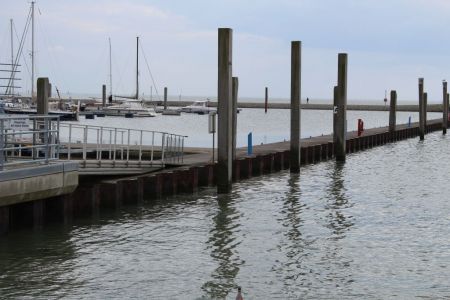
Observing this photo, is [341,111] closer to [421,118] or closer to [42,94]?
[42,94]

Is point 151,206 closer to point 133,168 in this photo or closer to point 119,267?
point 133,168

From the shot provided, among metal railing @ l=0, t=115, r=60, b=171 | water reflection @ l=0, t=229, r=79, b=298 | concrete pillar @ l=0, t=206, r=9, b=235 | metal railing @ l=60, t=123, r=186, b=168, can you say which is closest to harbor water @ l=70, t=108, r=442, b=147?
metal railing @ l=60, t=123, r=186, b=168

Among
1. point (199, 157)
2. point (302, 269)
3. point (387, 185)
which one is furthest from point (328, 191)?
→ point (302, 269)

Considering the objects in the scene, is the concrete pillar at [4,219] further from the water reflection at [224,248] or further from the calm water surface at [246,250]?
the water reflection at [224,248]

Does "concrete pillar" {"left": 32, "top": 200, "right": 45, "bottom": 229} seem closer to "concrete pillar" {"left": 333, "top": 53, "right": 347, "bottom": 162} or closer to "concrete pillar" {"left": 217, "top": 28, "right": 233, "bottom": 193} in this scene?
"concrete pillar" {"left": 217, "top": 28, "right": 233, "bottom": 193}

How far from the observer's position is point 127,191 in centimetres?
2216

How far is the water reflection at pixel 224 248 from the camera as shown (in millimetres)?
13938

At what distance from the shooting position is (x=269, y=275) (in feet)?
48.9

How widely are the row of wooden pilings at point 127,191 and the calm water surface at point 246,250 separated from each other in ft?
1.13

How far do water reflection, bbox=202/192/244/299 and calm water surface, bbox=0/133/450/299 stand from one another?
27mm

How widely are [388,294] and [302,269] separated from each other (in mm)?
2278

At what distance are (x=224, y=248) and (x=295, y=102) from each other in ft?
51.0

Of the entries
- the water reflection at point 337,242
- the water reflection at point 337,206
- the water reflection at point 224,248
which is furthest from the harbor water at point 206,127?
the water reflection at point 224,248

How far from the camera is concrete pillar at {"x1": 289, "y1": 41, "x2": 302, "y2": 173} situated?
31.6 m
